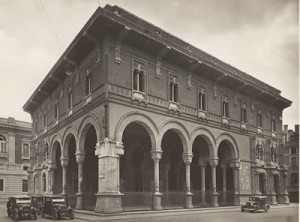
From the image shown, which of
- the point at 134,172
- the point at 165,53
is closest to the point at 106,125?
the point at 165,53

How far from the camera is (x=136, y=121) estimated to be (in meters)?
19.3

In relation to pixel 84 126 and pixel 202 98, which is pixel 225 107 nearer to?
pixel 202 98

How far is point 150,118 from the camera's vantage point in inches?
781

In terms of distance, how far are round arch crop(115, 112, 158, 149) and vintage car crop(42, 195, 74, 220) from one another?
3.92m

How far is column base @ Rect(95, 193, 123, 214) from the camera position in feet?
56.0

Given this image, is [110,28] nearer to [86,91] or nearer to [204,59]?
[86,91]

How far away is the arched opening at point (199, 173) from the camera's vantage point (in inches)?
929

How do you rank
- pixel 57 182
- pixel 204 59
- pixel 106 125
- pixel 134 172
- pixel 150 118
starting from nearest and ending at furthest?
pixel 106 125, pixel 150 118, pixel 204 59, pixel 134 172, pixel 57 182

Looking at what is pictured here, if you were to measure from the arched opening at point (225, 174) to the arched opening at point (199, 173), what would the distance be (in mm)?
974

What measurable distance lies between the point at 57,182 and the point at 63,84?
751cm

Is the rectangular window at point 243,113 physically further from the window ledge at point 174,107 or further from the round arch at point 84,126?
the round arch at point 84,126

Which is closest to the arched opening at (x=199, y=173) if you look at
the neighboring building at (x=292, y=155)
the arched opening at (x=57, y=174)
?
the arched opening at (x=57, y=174)

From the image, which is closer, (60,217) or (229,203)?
(60,217)

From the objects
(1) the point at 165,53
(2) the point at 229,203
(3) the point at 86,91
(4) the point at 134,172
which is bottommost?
(2) the point at 229,203
